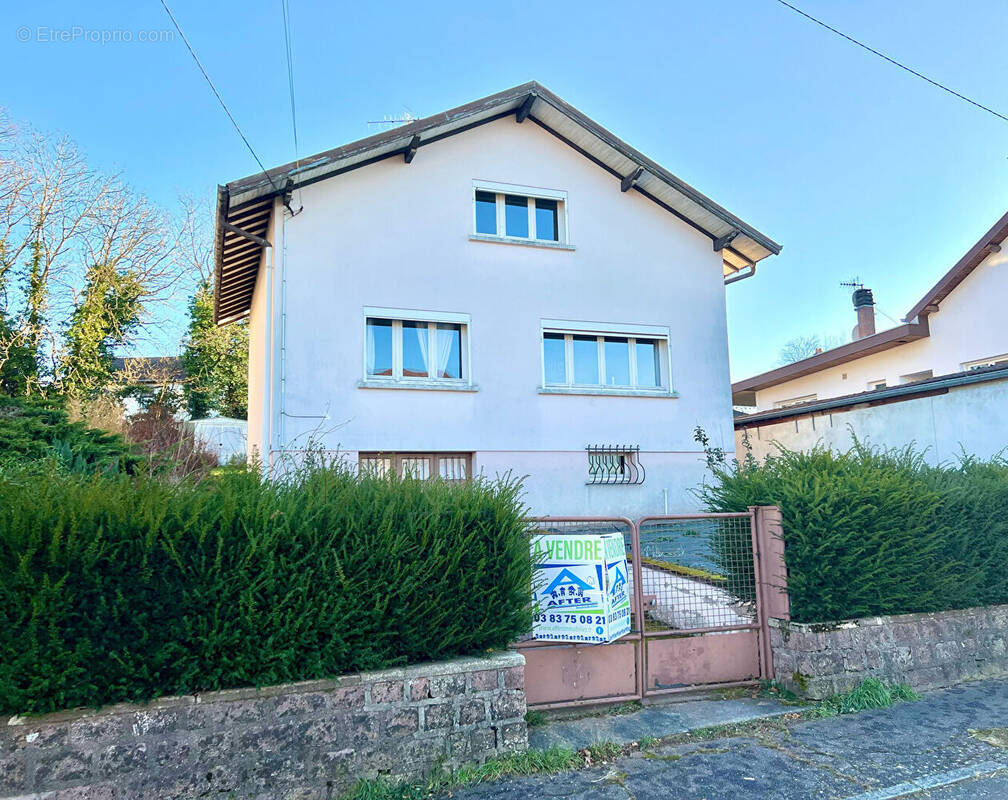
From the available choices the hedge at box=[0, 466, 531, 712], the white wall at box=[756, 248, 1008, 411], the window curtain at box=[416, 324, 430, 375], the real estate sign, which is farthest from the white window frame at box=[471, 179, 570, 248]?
the white wall at box=[756, 248, 1008, 411]

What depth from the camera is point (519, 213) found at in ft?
41.0

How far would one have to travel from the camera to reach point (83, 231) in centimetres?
2167

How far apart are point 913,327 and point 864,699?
46.2ft

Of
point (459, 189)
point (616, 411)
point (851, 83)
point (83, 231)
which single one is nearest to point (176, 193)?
point (83, 231)

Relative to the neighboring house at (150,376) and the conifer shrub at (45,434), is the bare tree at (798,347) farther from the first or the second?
the conifer shrub at (45,434)

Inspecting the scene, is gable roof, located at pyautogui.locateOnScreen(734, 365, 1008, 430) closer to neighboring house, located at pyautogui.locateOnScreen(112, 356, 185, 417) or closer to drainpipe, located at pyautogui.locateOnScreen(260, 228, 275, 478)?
drainpipe, located at pyautogui.locateOnScreen(260, 228, 275, 478)

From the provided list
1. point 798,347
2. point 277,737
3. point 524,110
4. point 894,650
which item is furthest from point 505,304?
point 798,347

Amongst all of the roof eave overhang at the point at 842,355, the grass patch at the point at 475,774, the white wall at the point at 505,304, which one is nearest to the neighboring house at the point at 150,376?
the white wall at the point at 505,304

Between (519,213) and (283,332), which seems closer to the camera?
(283,332)

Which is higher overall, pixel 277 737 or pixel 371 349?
pixel 371 349

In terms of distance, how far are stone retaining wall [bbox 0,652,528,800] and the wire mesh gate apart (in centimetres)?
74

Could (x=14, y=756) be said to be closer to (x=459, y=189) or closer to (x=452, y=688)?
(x=452, y=688)

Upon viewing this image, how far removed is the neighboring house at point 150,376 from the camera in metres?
21.9

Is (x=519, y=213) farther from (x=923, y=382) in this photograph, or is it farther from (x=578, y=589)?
(x=578, y=589)
